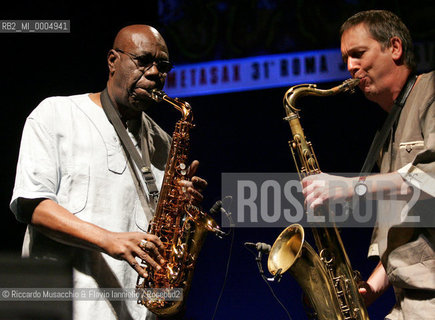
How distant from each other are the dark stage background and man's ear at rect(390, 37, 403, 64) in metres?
1.52

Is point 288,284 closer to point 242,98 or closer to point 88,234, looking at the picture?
point 242,98

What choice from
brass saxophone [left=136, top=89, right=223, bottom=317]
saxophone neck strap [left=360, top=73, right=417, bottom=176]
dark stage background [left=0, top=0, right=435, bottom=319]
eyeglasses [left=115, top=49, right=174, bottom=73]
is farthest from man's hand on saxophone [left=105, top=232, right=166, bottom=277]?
dark stage background [left=0, top=0, right=435, bottom=319]

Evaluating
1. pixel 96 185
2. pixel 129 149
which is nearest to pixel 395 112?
pixel 129 149

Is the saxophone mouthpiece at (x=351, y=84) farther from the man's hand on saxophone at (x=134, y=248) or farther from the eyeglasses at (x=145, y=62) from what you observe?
the man's hand on saxophone at (x=134, y=248)

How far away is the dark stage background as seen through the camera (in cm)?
386

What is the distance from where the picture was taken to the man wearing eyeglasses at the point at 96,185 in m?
2.34

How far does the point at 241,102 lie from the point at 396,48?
1931 mm

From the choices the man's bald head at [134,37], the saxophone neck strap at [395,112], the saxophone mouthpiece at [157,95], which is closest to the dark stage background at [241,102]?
the man's bald head at [134,37]

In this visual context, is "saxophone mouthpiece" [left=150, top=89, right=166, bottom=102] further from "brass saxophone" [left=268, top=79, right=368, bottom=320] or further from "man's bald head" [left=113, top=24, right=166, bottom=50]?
"brass saxophone" [left=268, top=79, right=368, bottom=320]

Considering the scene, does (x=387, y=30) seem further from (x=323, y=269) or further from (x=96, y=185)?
(x=96, y=185)

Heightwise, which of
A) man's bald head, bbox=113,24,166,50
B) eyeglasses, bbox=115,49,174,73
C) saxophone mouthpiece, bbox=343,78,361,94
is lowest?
saxophone mouthpiece, bbox=343,78,361,94

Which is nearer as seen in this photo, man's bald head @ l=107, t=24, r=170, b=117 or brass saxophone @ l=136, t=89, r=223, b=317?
brass saxophone @ l=136, t=89, r=223, b=317

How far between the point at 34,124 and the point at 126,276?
2.57ft

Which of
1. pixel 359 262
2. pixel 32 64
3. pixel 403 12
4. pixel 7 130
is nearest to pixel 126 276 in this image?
Result: pixel 7 130
